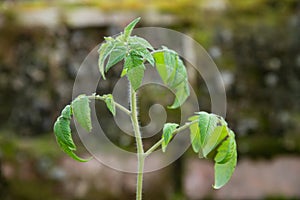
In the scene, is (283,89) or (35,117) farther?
(283,89)

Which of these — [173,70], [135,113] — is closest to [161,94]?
[173,70]

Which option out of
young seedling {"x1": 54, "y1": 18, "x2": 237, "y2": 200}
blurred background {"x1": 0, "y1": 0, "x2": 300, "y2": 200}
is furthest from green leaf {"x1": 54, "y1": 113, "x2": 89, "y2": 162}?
blurred background {"x1": 0, "y1": 0, "x2": 300, "y2": 200}

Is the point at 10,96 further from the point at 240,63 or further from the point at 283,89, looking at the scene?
the point at 283,89

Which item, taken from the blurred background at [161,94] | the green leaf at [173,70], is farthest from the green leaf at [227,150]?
the blurred background at [161,94]

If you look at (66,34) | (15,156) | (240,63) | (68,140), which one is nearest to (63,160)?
(15,156)

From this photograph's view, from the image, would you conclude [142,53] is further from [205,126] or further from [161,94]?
[161,94]

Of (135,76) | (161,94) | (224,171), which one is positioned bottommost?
(224,171)

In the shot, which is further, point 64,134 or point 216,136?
point 216,136
